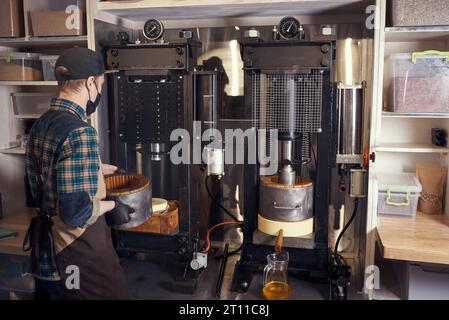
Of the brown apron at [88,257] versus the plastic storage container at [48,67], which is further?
the plastic storage container at [48,67]

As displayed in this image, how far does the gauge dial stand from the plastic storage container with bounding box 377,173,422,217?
0.92m

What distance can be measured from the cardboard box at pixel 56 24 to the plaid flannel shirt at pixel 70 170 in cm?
85

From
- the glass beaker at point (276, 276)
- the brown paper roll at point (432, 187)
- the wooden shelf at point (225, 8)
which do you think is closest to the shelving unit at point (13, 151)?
the wooden shelf at point (225, 8)

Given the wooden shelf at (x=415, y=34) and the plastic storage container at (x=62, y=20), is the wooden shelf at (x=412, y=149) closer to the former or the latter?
the wooden shelf at (x=415, y=34)

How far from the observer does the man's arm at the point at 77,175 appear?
63.1 inches

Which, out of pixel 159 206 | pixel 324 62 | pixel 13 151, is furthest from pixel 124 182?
pixel 324 62

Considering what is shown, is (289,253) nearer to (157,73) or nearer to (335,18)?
(157,73)

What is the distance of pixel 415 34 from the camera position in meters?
2.25

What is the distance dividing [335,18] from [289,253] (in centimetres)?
134

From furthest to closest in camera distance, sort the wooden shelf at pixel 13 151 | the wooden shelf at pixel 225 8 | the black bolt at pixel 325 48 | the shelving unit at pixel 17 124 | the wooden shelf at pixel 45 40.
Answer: the wooden shelf at pixel 13 151
the shelving unit at pixel 17 124
the wooden shelf at pixel 45 40
the wooden shelf at pixel 225 8
the black bolt at pixel 325 48

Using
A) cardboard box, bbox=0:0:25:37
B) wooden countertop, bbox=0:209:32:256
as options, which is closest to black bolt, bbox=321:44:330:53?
cardboard box, bbox=0:0:25:37

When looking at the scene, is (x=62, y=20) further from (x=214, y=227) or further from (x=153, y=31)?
(x=214, y=227)
